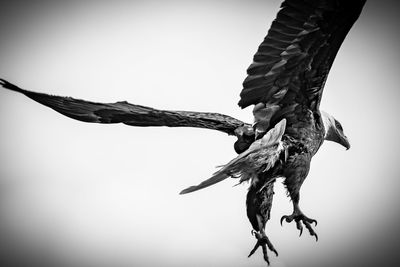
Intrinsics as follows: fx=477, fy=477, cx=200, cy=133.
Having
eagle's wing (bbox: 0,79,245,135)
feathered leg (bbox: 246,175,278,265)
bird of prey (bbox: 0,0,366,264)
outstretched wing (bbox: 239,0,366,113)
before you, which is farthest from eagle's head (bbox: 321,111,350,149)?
eagle's wing (bbox: 0,79,245,135)

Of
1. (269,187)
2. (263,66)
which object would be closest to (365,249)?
(269,187)

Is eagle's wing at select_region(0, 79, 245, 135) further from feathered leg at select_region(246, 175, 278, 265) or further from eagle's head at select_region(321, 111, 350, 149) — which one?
eagle's head at select_region(321, 111, 350, 149)

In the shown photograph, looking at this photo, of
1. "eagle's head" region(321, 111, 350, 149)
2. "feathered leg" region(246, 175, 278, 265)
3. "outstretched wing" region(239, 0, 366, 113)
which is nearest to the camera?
"outstretched wing" region(239, 0, 366, 113)

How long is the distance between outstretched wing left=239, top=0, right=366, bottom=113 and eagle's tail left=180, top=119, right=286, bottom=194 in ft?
0.25

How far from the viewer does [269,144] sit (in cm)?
179

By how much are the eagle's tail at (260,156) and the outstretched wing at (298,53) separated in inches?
3.0

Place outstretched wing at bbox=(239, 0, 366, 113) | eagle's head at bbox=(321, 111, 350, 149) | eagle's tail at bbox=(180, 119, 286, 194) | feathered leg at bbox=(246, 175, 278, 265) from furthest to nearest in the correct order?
eagle's head at bbox=(321, 111, 350, 149), feathered leg at bbox=(246, 175, 278, 265), eagle's tail at bbox=(180, 119, 286, 194), outstretched wing at bbox=(239, 0, 366, 113)

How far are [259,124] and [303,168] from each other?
9.6 inches

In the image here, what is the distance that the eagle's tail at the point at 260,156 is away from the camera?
179 cm

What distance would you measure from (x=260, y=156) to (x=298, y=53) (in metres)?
0.41

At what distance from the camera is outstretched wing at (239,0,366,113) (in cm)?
157

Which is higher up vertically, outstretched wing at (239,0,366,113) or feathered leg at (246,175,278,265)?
outstretched wing at (239,0,366,113)

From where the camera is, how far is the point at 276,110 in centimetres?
182

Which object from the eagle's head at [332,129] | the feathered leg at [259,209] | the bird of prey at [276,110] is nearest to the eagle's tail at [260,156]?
the bird of prey at [276,110]
